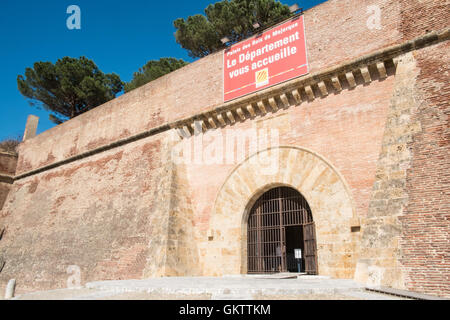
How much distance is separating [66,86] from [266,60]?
18.5 metres

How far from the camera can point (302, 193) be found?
833 centimetres

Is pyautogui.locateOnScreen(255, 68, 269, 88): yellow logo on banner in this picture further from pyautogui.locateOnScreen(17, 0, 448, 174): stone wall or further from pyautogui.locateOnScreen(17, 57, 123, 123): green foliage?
pyautogui.locateOnScreen(17, 57, 123, 123): green foliage

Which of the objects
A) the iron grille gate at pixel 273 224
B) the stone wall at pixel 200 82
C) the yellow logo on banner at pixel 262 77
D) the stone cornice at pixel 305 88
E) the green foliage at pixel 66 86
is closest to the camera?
the stone cornice at pixel 305 88

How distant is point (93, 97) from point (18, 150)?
7113 mm

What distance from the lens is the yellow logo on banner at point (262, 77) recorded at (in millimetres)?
9789

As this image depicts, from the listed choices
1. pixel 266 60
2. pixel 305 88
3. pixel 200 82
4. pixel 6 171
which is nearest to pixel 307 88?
pixel 305 88

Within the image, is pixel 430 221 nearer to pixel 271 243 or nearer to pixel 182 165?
pixel 271 243

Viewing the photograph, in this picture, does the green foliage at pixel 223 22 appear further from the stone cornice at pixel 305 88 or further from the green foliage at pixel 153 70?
the stone cornice at pixel 305 88

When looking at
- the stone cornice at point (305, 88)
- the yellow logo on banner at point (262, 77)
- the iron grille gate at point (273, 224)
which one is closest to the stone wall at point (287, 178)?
the stone cornice at point (305, 88)

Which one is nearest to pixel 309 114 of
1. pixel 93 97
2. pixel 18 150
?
pixel 18 150

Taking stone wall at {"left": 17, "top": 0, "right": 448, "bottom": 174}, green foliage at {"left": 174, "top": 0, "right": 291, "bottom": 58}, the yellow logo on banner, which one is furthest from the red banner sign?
green foliage at {"left": 174, "top": 0, "right": 291, "bottom": 58}

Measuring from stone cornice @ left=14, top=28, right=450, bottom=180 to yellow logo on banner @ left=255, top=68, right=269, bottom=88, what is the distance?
A: 0.35 meters

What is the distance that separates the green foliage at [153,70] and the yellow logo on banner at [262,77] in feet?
52.1
